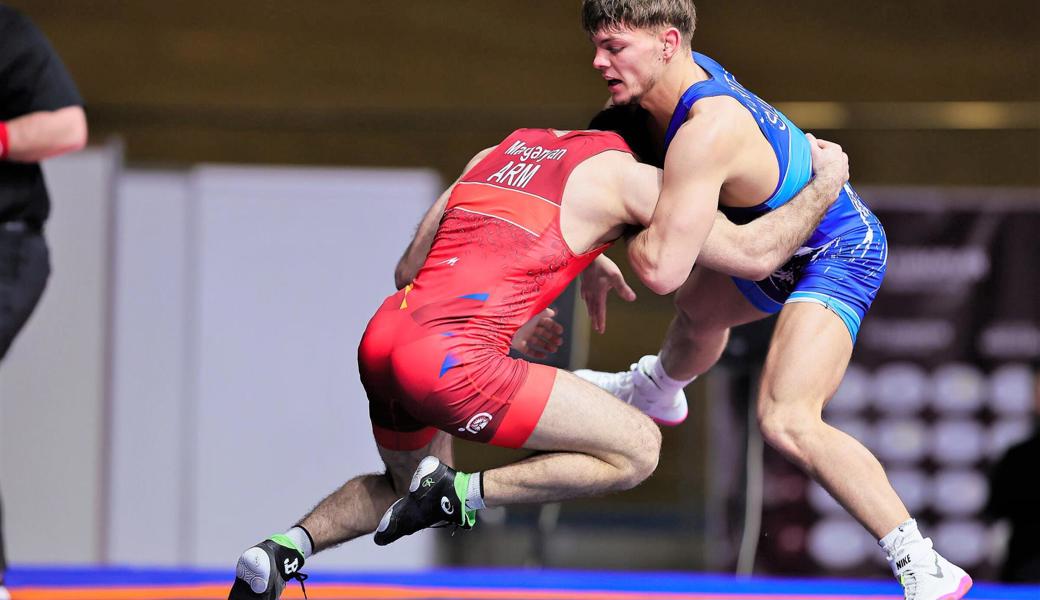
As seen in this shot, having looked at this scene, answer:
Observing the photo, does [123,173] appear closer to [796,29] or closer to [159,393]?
[159,393]

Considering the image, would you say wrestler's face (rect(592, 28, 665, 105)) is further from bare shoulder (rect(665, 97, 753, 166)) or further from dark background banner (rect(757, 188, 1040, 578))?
dark background banner (rect(757, 188, 1040, 578))

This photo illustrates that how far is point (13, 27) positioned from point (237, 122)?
262cm

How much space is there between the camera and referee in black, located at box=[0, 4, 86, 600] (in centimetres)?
308

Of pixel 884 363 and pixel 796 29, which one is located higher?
pixel 796 29

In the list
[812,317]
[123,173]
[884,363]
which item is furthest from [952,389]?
[123,173]

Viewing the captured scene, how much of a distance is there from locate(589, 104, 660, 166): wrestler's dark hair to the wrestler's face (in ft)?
0.78

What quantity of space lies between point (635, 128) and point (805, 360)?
2.23 feet

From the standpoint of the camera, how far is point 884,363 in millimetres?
4816

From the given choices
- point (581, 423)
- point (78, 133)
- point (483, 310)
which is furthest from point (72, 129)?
point (581, 423)

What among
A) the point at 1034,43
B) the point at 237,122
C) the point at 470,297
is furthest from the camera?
the point at 1034,43

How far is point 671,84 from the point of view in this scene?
2676 mm

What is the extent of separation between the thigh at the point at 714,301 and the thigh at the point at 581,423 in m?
0.63

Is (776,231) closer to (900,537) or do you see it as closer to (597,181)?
(597,181)

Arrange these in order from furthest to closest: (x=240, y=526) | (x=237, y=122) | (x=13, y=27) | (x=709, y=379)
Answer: (x=237, y=122)
(x=709, y=379)
(x=240, y=526)
(x=13, y=27)
